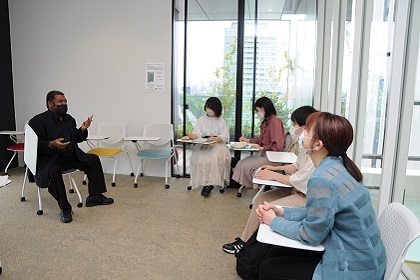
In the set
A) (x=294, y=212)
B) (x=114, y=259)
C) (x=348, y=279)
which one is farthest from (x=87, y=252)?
(x=348, y=279)

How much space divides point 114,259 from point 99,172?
1550 mm

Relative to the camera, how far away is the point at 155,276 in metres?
2.60

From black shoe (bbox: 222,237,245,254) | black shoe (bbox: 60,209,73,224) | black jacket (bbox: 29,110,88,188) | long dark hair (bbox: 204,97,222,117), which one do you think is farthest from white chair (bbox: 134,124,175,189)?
black shoe (bbox: 222,237,245,254)

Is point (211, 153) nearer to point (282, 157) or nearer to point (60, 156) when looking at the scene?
point (282, 157)

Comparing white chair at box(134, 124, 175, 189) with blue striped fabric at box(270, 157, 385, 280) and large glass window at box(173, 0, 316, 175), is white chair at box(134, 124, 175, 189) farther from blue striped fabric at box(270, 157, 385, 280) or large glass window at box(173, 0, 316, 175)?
blue striped fabric at box(270, 157, 385, 280)

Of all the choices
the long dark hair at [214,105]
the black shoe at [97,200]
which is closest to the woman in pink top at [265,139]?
the long dark hair at [214,105]

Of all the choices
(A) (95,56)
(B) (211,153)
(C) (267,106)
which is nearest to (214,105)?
(B) (211,153)

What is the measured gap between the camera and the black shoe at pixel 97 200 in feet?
13.5

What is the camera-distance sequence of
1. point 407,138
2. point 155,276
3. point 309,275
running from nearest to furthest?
1. point 309,275
2. point 407,138
3. point 155,276

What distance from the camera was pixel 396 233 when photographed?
1.55 metres

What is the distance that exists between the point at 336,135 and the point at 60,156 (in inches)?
131

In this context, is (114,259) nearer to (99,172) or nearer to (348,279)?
(99,172)

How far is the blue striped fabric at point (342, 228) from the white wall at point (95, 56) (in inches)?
162

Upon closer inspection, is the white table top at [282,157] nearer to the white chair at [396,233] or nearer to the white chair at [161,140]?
the white chair at [396,233]
